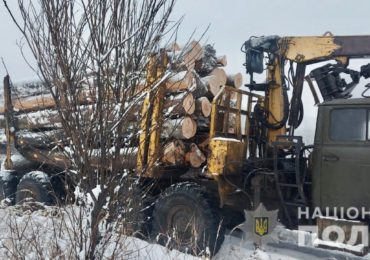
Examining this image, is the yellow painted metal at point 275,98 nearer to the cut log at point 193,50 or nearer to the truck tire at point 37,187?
the cut log at point 193,50

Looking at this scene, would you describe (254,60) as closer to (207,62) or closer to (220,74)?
(220,74)

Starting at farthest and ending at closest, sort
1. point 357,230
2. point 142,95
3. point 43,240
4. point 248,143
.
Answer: point 248,143, point 357,230, point 43,240, point 142,95

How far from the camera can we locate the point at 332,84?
5.84 m

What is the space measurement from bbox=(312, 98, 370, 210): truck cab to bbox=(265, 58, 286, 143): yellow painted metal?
1.25m

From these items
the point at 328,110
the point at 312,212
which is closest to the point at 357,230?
the point at 312,212

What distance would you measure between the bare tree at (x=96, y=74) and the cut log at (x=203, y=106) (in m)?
3.19

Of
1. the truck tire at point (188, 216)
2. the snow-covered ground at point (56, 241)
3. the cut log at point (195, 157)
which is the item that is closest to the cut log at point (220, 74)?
the cut log at point (195, 157)

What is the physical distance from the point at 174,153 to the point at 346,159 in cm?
231

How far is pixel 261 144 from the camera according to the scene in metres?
6.70

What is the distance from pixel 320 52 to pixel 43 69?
433cm

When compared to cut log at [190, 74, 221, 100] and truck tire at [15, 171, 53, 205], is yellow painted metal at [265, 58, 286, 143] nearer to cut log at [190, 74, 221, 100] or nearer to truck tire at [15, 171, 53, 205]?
cut log at [190, 74, 221, 100]

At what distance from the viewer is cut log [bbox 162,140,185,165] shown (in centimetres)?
609

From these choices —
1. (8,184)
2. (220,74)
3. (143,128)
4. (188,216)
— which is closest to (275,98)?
(220,74)

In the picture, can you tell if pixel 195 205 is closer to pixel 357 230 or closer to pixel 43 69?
pixel 357 230
